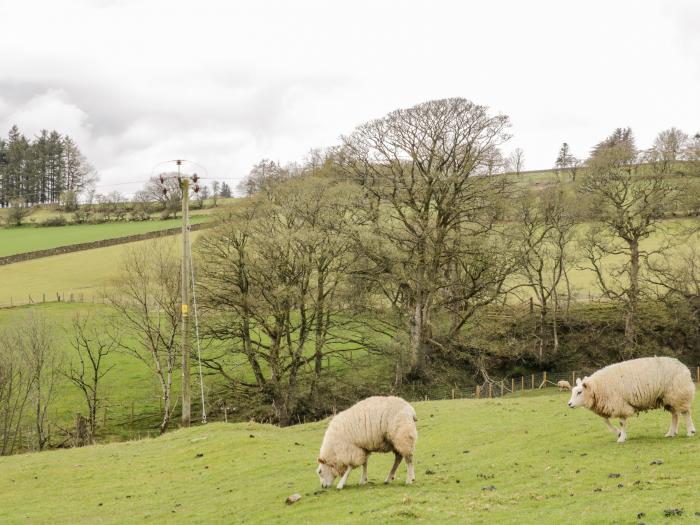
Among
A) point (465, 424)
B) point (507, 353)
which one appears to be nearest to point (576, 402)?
point (465, 424)

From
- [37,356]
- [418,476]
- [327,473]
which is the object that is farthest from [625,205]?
[37,356]

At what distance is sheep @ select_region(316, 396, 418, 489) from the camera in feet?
43.7

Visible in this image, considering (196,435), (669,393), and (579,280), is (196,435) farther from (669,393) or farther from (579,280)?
(579,280)

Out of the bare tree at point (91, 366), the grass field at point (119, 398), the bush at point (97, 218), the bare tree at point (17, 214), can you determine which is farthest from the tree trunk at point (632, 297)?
Answer: the bare tree at point (17, 214)

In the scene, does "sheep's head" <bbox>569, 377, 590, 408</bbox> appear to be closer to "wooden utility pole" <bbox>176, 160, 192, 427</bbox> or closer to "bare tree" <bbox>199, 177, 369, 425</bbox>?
"wooden utility pole" <bbox>176, 160, 192, 427</bbox>

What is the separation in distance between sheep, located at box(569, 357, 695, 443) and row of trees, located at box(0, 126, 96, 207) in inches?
5311

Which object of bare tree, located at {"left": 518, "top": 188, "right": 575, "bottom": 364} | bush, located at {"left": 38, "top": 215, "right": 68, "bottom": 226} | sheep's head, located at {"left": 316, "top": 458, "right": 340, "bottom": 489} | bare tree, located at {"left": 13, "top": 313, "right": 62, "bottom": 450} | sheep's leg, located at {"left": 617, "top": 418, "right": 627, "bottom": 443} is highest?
bush, located at {"left": 38, "top": 215, "right": 68, "bottom": 226}

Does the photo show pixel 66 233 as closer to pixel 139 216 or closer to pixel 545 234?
pixel 139 216

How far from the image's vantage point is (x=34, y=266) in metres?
79.1

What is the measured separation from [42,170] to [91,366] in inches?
4102

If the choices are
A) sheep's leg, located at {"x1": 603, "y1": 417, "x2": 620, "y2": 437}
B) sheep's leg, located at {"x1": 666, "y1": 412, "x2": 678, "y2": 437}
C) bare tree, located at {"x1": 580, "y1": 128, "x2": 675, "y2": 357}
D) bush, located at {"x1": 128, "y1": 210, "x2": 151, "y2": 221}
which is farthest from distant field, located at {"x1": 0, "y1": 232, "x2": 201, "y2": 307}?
sheep's leg, located at {"x1": 666, "y1": 412, "x2": 678, "y2": 437}

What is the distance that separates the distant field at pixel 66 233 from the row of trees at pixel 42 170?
99.3 feet

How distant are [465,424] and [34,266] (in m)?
72.9

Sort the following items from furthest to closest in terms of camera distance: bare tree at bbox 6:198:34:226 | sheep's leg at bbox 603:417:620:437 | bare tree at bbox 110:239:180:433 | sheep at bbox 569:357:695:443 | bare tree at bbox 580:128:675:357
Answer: bare tree at bbox 6:198:34:226, bare tree at bbox 580:128:675:357, bare tree at bbox 110:239:180:433, sheep's leg at bbox 603:417:620:437, sheep at bbox 569:357:695:443
